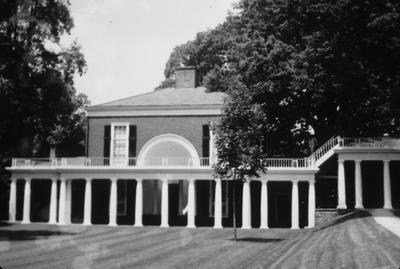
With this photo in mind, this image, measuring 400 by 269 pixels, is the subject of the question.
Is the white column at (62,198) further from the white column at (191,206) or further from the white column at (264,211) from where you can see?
the white column at (264,211)

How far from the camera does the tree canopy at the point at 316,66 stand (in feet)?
80.4

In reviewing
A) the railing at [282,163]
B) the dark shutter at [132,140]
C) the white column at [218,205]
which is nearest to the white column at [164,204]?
the white column at [218,205]

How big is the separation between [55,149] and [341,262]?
4554 cm

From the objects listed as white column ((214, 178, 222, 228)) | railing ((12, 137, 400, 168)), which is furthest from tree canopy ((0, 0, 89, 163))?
white column ((214, 178, 222, 228))

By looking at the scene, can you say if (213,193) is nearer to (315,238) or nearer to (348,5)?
(315,238)

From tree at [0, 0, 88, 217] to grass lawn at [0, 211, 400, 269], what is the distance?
17.2ft

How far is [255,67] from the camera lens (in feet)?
120

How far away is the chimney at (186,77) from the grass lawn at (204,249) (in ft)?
51.4

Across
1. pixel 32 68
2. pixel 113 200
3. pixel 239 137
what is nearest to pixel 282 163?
pixel 113 200

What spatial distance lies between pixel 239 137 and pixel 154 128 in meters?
15.4

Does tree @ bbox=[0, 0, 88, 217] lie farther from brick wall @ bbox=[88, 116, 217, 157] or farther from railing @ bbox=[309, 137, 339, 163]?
railing @ bbox=[309, 137, 339, 163]

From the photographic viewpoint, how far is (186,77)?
45156 millimetres

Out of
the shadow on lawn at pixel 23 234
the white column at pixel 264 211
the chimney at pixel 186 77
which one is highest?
the chimney at pixel 186 77

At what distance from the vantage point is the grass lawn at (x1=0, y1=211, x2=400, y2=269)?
60.5ft
